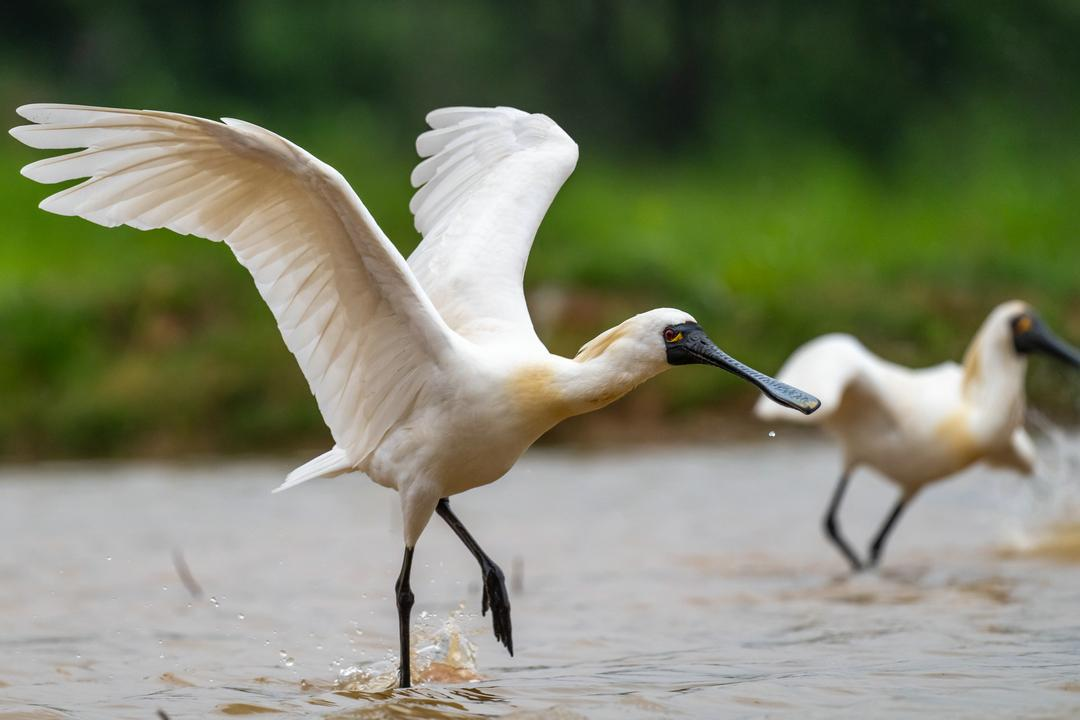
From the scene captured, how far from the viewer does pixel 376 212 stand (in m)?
14.7

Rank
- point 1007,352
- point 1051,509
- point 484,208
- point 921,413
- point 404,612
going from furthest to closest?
point 1051,509 < point 1007,352 < point 921,413 < point 484,208 < point 404,612

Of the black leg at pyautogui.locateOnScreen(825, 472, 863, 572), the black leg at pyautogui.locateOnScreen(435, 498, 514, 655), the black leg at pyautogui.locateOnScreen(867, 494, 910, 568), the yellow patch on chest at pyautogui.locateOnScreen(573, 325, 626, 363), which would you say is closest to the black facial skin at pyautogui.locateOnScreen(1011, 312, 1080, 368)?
the black leg at pyautogui.locateOnScreen(867, 494, 910, 568)

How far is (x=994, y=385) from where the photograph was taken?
912 cm

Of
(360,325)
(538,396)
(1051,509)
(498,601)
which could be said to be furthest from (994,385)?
(360,325)

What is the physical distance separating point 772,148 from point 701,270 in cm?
405

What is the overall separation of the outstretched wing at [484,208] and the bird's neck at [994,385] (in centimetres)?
305

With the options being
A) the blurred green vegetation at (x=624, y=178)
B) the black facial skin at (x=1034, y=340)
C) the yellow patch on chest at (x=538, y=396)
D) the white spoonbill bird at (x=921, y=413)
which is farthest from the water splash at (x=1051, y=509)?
the yellow patch on chest at (x=538, y=396)

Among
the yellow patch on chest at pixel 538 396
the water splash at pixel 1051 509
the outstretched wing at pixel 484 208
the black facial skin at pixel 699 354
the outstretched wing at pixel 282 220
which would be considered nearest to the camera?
the outstretched wing at pixel 282 220

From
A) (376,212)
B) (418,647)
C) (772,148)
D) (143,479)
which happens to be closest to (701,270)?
(376,212)

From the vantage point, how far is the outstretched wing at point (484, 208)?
20.7 ft

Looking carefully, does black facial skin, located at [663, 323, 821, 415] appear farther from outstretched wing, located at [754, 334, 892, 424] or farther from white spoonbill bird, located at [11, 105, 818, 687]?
outstretched wing, located at [754, 334, 892, 424]

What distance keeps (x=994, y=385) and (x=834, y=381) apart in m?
1.12

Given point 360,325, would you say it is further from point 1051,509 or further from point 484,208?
point 1051,509

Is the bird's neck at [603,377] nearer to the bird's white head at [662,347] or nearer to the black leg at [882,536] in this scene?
the bird's white head at [662,347]
